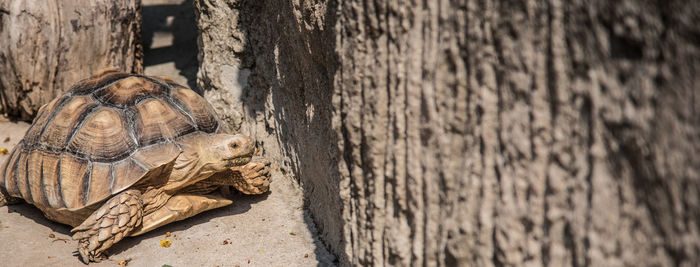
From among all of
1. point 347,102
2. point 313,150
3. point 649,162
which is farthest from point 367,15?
point 313,150

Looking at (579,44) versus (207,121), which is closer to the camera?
(579,44)

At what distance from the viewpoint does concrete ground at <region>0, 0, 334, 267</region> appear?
2.98 meters

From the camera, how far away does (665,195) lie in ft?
3.94

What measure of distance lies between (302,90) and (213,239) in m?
0.96

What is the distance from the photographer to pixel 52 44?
165 inches

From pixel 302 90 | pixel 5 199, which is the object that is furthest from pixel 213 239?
pixel 5 199

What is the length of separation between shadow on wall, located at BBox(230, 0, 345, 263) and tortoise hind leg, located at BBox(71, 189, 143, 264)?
0.96 m

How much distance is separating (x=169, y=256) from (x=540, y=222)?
2.16 meters

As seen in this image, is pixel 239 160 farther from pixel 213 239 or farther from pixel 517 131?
pixel 517 131

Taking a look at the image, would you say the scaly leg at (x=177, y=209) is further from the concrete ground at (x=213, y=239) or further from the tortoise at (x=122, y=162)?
the concrete ground at (x=213, y=239)

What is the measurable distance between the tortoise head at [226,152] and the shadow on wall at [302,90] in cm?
34

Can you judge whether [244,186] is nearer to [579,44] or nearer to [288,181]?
[288,181]

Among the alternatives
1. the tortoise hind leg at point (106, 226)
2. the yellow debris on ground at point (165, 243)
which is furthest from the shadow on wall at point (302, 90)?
the tortoise hind leg at point (106, 226)

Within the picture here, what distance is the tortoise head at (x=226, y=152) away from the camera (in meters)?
3.11
